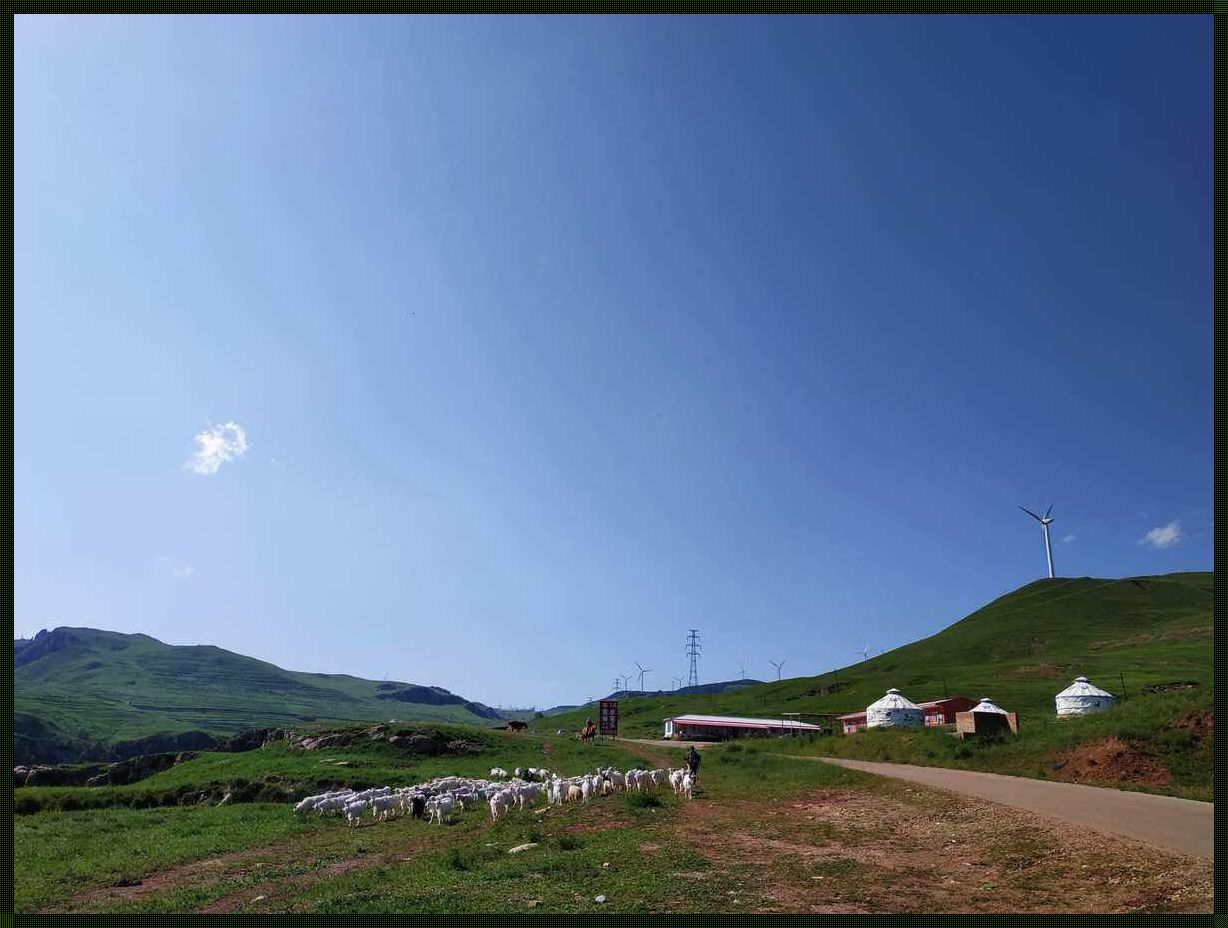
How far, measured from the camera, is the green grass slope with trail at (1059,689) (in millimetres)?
33562

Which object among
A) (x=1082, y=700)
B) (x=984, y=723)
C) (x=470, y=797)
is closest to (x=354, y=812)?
(x=470, y=797)

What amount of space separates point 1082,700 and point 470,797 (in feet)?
184

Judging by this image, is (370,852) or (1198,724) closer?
(370,852)

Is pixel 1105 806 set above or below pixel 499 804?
above

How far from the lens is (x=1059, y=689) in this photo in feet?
319

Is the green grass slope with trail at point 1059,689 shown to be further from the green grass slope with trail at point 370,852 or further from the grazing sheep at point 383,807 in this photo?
the grazing sheep at point 383,807

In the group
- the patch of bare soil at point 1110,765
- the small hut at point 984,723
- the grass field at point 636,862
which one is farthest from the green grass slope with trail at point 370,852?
the small hut at point 984,723

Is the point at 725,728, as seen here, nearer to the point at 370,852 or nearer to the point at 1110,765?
the point at 1110,765

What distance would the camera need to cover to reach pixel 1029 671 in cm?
12044

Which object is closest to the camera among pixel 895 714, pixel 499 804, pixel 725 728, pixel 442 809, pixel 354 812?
pixel 442 809

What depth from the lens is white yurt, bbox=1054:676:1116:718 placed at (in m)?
62.8

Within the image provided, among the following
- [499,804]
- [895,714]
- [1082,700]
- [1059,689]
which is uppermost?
[499,804]

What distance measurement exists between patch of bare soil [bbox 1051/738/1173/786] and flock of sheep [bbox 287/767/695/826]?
1805 cm

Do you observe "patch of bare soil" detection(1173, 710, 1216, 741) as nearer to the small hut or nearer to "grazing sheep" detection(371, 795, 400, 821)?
the small hut
